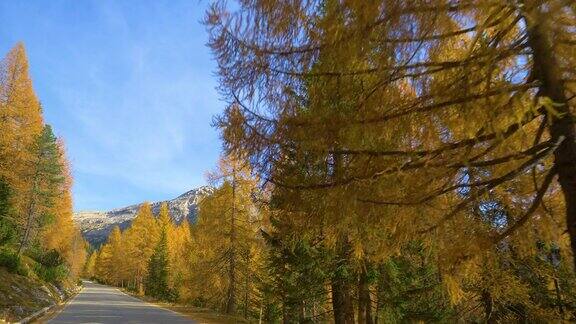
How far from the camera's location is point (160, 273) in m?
49.5

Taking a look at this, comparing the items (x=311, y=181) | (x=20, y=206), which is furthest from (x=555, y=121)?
(x=20, y=206)

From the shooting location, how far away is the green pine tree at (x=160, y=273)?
4884cm

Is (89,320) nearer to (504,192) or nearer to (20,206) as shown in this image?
(504,192)

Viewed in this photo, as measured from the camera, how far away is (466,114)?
354 cm

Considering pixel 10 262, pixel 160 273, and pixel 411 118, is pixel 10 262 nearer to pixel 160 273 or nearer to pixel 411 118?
pixel 160 273

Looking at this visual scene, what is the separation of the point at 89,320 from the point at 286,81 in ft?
53.8

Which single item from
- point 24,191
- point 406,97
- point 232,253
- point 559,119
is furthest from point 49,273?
point 559,119

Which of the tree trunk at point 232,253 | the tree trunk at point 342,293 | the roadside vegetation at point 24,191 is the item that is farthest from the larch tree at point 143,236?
the tree trunk at point 342,293

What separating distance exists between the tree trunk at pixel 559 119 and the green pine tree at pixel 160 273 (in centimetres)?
4627

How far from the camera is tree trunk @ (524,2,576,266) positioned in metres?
3.60

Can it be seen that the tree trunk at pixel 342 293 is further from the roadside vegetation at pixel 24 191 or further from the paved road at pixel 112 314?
the roadside vegetation at pixel 24 191

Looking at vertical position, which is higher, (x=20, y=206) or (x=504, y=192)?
(x=20, y=206)

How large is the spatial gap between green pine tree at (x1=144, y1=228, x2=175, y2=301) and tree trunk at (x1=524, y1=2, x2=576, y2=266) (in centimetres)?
4627

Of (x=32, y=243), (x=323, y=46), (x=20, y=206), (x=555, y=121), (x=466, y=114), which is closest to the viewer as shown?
(x=466, y=114)
